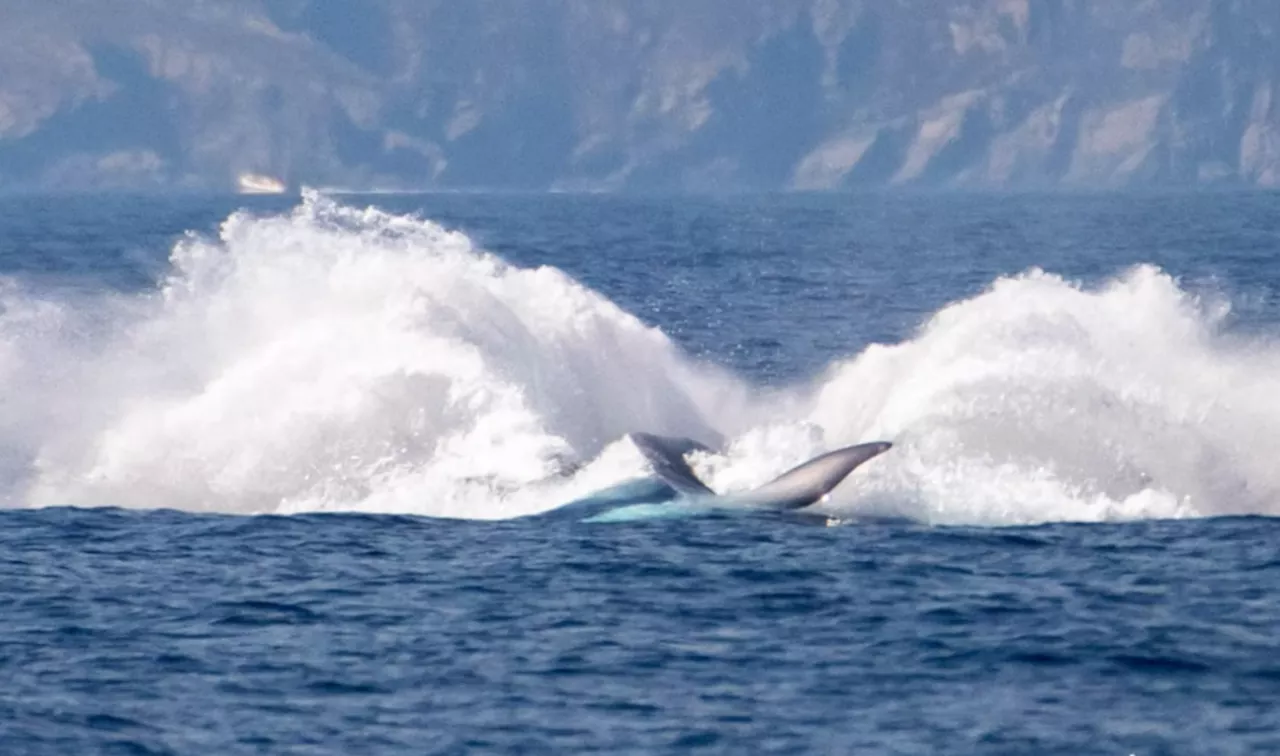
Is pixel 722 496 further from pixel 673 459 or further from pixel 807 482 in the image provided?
pixel 673 459

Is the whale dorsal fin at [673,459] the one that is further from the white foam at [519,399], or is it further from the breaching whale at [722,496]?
the white foam at [519,399]


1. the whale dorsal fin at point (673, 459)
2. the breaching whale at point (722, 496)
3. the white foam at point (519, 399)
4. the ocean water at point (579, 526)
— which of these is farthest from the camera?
the white foam at point (519, 399)

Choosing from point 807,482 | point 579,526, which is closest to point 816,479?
point 807,482

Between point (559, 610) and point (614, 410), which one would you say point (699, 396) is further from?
point (559, 610)

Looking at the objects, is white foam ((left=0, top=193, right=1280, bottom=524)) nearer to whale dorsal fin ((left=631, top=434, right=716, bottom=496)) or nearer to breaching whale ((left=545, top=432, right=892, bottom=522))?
whale dorsal fin ((left=631, top=434, right=716, bottom=496))

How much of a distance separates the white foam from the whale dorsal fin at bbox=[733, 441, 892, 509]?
47 cm

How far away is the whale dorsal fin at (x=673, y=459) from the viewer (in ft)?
101

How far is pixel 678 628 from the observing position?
77.3ft

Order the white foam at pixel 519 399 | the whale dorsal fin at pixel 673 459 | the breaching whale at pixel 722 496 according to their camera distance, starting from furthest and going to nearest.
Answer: the white foam at pixel 519 399 → the whale dorsal fin at pixel 673 459 → the breaching whale at pixel 722 496

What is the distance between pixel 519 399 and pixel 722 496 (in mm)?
5190

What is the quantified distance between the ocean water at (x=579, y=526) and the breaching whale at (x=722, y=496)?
0.49 m

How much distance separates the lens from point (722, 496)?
3023 centimetres

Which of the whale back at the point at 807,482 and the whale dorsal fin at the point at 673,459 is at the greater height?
the whale dorsal fin at the point at 673,459

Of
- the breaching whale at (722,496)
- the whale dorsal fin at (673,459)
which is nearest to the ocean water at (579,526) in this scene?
the whale dorsal fin at (673,459)
